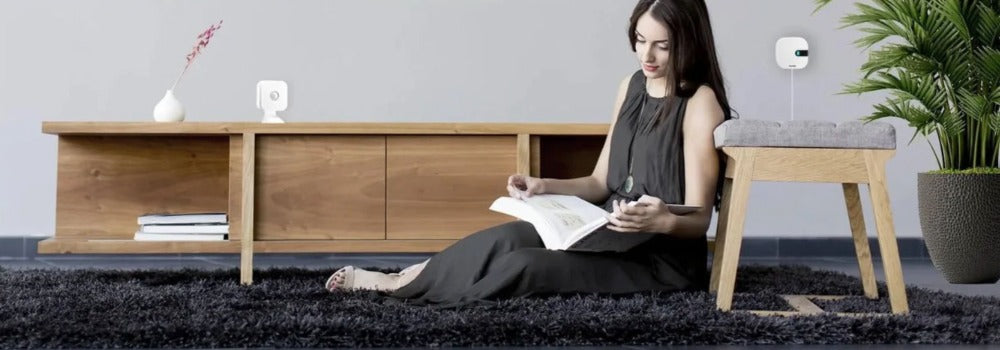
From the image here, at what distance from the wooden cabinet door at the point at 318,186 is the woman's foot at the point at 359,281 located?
41 centimetres

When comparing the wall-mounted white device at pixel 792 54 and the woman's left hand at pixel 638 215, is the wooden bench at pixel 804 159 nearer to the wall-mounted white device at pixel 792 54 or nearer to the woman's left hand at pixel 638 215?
the woman's left hand at pixel 638 215

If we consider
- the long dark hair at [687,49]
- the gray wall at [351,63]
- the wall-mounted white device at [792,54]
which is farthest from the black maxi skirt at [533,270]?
the wall-mounted white device at [792,54]

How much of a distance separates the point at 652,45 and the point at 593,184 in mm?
437

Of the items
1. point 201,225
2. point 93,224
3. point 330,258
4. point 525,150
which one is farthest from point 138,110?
point 525,150

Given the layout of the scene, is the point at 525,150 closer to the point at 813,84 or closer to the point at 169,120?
the point at 169,120

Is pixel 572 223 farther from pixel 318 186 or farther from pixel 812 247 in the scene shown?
pixel 812 247

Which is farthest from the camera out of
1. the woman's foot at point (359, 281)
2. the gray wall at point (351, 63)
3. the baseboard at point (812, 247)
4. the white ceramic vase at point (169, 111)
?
the baseboard at point (812, 247)

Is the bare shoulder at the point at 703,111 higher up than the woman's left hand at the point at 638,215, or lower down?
higher up

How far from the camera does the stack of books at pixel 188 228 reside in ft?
10.9

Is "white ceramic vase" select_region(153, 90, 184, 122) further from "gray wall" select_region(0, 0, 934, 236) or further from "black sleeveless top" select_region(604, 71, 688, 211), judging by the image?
"gray wall" select_region(0, 0, 934, 236)

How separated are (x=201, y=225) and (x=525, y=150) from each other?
0.93 meters

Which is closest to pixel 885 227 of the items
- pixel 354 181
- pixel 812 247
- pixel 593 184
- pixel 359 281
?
pixel 593 184

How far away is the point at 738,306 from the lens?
8.71 ft

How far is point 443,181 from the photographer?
3.33 meters
